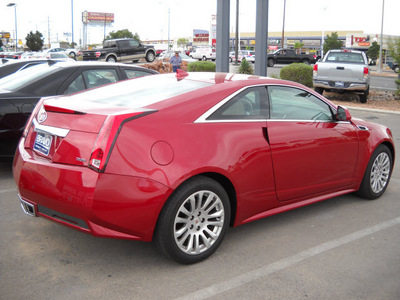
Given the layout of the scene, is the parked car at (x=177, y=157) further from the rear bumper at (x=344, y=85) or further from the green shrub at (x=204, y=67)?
the green shrub at (x=204, y=67)

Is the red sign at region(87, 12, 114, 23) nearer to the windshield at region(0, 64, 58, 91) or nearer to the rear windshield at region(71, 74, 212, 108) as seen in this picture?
the windshield at region(0, 64, 58, 91)

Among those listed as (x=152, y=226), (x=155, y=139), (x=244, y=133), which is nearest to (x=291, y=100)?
(x=244, y=133)

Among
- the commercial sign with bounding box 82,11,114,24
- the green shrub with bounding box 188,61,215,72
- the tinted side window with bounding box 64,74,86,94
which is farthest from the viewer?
the commercial sign with bounding box 82,11,114,24

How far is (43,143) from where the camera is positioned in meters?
3.68

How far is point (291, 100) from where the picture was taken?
4539 mm

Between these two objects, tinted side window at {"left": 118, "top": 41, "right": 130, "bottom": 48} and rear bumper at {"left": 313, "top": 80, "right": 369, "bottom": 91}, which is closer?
rear bumper at {"left": 313, "top": 80, "right": 369, "bottom": 91}

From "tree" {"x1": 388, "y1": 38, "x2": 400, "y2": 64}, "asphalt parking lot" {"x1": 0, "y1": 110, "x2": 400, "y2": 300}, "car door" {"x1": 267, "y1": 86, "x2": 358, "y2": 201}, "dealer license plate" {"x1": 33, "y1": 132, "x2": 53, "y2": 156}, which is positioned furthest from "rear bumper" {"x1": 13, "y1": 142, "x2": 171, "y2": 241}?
"tree" {"x1": 388, "y1": 38, "x2": 400, "y2": 64}

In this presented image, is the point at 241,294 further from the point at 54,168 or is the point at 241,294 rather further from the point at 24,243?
the point at 24,243

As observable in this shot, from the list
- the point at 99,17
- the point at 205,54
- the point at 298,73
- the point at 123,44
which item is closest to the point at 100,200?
the point at 298,73

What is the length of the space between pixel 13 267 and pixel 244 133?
216 cm

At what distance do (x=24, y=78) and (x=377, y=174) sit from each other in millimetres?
4964

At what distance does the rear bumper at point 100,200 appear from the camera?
3.19 meters

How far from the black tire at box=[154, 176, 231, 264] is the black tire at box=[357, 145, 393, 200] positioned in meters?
2.32

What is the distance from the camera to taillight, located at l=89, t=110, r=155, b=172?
3.21 meters
